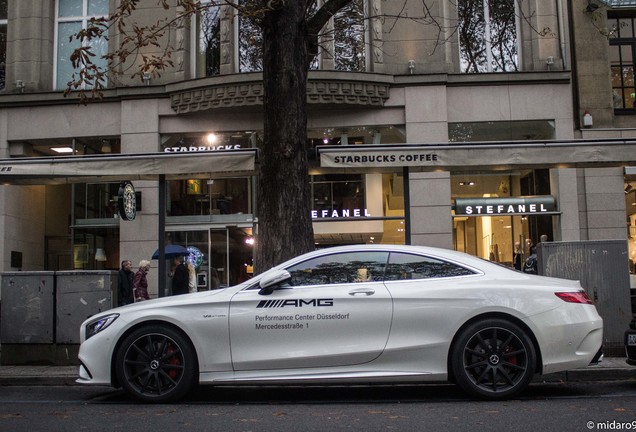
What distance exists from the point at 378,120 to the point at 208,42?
4.73 meters

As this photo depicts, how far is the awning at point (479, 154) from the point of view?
1049 cm

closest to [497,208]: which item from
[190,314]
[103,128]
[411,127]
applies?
[411,127]

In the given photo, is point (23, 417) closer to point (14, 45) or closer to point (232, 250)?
point (232, 250)

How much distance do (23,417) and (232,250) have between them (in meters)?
10.8

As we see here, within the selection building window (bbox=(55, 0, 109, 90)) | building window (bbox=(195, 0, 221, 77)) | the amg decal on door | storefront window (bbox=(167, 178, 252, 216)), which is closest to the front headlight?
the amg decal on door

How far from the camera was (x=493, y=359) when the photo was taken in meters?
6.71

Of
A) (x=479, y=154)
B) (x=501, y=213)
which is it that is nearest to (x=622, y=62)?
(x=501, y=213)

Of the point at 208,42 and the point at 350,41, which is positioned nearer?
the point at 350,41

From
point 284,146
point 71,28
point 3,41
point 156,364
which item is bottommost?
point 156,364

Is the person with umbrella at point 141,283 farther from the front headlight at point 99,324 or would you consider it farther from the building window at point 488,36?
the building window at point 488,36

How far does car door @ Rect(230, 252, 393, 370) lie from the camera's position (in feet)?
22.1

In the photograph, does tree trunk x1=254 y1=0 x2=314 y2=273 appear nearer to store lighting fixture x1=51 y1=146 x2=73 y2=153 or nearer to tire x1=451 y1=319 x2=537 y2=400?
tire x1=451 y1=319 x2=537 y2=400

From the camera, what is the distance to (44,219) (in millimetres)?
18969

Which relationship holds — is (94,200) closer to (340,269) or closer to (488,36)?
(488,36)
